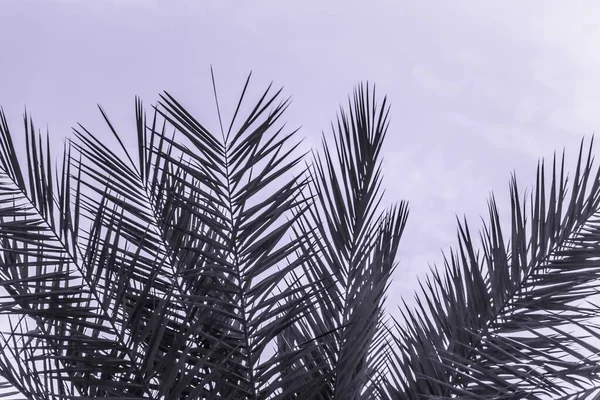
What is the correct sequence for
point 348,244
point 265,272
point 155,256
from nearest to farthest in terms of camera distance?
point 155,256
point 265,272
point 348,244

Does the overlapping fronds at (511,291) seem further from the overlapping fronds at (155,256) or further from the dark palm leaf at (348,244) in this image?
the overlapping fronds at (155,256)

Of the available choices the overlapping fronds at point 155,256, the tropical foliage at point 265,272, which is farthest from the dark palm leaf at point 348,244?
the overlapping fronds at point 155,256

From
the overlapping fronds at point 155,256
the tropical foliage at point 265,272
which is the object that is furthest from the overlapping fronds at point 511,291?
the overlapping fronds at point 155,256

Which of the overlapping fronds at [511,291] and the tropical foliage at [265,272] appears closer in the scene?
the tropical foliage at [265,272]

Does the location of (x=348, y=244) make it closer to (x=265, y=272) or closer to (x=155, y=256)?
(x=265, y=272)

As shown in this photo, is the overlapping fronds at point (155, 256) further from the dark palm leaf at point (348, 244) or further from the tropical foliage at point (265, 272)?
the dark palm leaf at point (348, 244)

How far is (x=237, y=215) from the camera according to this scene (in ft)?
7.69

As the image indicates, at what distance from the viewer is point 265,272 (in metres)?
2.37

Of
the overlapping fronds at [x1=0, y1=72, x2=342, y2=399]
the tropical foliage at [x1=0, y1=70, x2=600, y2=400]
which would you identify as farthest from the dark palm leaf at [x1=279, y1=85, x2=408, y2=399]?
the overlapping fronds at [x1=0, y1=72, x2=342, y2=399]

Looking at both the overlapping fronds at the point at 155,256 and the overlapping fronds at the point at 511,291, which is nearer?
the overlapping fronds at the point at 155,256

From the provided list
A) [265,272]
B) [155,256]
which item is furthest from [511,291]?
[155,256]

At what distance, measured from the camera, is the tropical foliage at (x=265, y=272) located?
206 cm

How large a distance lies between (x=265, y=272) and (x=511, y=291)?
81 cm

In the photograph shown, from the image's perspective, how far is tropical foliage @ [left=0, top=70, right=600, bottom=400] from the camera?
2057 mm
